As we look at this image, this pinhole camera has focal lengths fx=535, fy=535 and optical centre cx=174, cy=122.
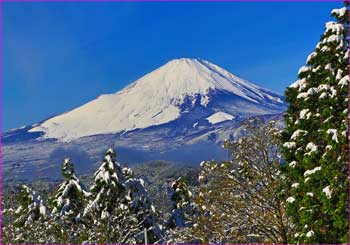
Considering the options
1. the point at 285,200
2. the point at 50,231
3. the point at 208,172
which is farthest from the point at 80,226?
the point at 285,200

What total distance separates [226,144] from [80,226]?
9.35m

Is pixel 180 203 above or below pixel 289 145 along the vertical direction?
below

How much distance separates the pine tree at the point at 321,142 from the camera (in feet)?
45.1

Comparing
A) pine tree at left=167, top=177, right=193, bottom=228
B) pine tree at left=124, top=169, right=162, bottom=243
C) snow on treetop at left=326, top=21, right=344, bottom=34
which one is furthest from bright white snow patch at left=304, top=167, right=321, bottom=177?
pine tree at left=167, top=177, right=193, bottom=228

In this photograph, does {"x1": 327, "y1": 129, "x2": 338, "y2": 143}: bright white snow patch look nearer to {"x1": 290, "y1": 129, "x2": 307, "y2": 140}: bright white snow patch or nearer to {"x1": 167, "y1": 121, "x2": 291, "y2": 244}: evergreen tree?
{"x1": 290, "y1": 129, "x2": 307, "y2": 140}: bright white snow patch

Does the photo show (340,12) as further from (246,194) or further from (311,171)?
(246,194)

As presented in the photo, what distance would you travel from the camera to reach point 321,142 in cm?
1499

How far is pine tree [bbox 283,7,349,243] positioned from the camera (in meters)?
13.7

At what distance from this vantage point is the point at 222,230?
17.0 m

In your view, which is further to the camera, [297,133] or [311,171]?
[297,133]

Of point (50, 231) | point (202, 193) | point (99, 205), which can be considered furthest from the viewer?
point (99, 205)

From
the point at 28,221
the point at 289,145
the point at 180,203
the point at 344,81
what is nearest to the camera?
the point at 344,81

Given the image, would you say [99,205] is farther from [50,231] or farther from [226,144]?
[226,144]

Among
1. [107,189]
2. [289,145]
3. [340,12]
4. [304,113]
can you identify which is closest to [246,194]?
[289,145]
